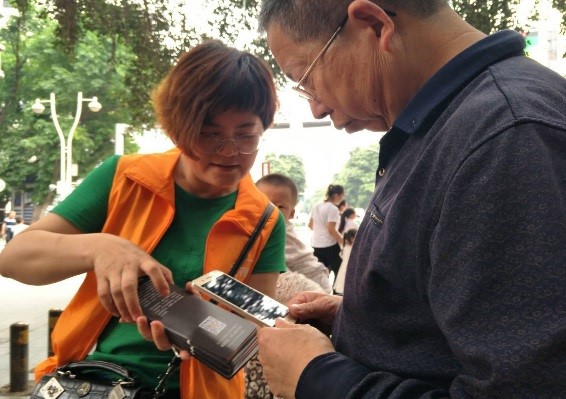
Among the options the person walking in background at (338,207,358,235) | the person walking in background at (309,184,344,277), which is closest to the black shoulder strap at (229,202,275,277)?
the person walking in background at (309,184,344,277)

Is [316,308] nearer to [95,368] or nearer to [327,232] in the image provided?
[95,368]

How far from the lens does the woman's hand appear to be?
1.68 m

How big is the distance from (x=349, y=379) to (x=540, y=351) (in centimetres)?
37

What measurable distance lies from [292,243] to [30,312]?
6342 mm

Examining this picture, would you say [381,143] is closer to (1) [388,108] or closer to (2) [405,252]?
(1) [388,108]

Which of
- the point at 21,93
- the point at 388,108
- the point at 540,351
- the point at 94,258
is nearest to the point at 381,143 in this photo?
the point at 388,108

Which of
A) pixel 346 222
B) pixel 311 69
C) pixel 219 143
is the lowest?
pixel 346 222

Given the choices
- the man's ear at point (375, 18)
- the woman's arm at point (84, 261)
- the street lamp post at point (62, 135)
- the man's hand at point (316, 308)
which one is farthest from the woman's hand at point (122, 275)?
the street lamp post at point (62, 135)

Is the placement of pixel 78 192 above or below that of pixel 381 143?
below

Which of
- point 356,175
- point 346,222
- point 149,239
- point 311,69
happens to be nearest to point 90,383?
point 149,239

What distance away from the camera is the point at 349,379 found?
3.81 feet

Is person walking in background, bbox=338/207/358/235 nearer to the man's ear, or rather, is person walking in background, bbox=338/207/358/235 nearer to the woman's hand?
the woman's hand

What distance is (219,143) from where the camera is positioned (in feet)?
7.13

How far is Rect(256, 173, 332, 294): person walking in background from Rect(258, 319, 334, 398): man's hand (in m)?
3.36
